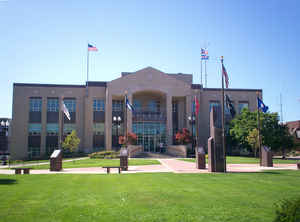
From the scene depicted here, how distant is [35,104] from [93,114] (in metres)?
10.4

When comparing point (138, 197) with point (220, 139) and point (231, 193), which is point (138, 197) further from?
point (220, 139)

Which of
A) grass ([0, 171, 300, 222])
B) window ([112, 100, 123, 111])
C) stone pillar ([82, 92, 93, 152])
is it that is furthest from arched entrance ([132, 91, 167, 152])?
grass ([0, 171, 300, 222])

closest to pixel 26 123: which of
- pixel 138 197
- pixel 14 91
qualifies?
pixel 14 91

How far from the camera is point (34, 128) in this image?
49.0m

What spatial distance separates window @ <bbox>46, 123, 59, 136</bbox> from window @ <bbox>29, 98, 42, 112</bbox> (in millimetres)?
3257

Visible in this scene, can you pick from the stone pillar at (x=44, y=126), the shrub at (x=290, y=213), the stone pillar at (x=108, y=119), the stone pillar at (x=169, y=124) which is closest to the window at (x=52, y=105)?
the stone pillar at (x=44, y=126)

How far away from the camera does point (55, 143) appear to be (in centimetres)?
4888

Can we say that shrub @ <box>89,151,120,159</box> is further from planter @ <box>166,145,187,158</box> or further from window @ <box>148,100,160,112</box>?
window @ <box>148,100,160,112</box>

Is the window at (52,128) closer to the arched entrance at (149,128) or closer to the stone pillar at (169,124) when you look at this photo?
the arched entrance at (149,128)

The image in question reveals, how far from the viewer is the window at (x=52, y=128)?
4925cm

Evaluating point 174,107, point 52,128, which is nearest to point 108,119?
point 52,128

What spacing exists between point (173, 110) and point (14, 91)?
28.8 metres

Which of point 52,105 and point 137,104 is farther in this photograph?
point 137,104

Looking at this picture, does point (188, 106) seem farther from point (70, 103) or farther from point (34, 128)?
point (34, 128)
